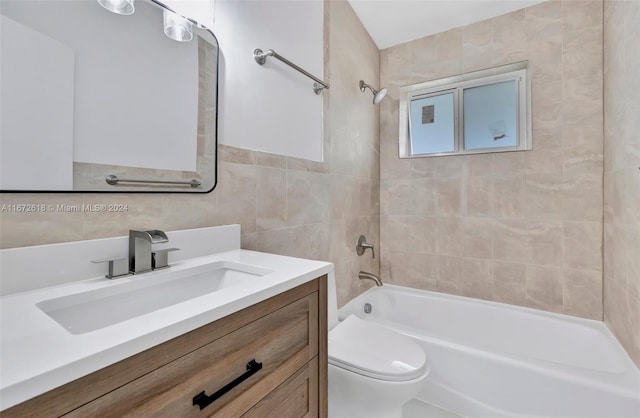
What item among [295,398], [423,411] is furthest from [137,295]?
[423,411]

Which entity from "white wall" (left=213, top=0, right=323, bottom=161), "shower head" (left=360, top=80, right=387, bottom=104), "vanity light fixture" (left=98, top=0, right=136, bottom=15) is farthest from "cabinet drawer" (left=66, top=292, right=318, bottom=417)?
"shower head" (left=360, top=80, right=387, bottom=104)

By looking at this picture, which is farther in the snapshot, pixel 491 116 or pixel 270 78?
pixel 491 116

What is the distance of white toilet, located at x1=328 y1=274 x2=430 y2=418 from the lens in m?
1.21

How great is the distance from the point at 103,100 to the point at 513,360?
198 cm

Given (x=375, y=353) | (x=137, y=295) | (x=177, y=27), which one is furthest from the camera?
(x=375, y=353)

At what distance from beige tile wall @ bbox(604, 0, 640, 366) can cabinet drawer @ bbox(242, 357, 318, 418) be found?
154 cm

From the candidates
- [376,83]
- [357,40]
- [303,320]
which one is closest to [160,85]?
[303,320]

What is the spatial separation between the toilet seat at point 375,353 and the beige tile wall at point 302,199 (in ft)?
1.49

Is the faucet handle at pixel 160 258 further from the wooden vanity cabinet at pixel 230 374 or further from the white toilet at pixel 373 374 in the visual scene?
the white toilet at pixel 373 374

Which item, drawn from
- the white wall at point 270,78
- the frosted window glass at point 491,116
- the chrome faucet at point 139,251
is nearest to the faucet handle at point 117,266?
the chrome faucet at point 139,251

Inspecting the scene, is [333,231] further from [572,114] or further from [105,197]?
[572,114]

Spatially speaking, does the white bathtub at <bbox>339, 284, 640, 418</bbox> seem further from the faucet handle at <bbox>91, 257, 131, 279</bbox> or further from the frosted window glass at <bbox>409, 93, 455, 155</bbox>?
the faucet handle at <bbox>91, 257, 131, 279</bbox>

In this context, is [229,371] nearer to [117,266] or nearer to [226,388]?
[226,388]

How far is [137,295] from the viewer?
802mm
